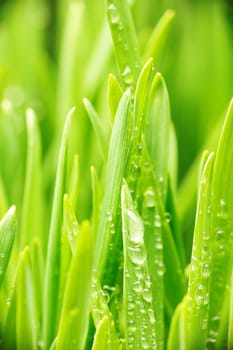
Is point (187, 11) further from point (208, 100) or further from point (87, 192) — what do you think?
point (87, 192)

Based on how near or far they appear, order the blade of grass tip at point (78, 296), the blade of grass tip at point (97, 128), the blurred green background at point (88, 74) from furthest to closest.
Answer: the blurred green background at point (88, 74), the blade of grass tip at point (97, 128), the blade of grass tip at point (78, 296)

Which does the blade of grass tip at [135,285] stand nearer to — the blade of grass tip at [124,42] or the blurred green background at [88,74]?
the blade of grass tip at [124,42]

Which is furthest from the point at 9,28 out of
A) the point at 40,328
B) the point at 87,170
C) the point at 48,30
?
the point at 40,328

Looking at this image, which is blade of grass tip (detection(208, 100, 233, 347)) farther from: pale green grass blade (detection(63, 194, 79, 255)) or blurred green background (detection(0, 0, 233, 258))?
blurred green background (detection(0, 0, 233, 258))

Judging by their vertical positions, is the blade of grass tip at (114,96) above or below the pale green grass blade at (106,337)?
above

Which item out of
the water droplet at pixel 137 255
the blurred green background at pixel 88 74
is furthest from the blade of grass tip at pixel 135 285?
the blurred green background at pixel 88 74

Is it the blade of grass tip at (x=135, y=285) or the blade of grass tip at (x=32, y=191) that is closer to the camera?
the blade of grass tip at (x=135, y=285)

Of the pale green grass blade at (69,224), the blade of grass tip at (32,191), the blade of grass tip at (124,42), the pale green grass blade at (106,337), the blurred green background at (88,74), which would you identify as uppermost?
the blurred green background at (88,74)

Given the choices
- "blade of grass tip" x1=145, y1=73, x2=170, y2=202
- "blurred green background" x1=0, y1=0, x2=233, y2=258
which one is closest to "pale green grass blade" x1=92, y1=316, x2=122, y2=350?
"blade of grass tip" x1=145, y1=73, x2=170, y2=202
